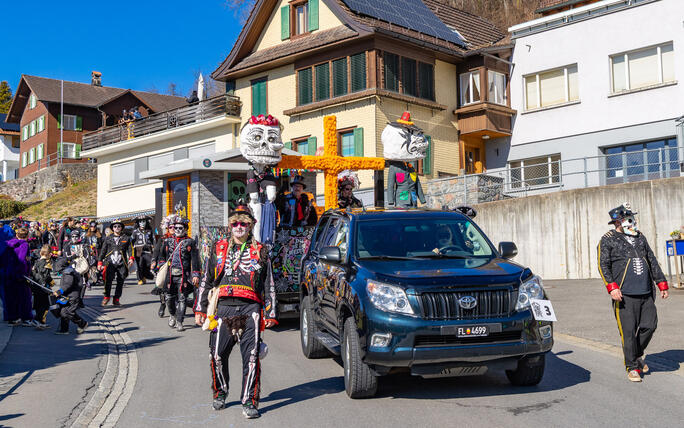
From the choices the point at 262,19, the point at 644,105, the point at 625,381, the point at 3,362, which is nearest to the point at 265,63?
the point at 262,19

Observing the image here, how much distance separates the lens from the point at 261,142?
11945mm

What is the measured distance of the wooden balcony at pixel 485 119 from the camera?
2855 centimetres

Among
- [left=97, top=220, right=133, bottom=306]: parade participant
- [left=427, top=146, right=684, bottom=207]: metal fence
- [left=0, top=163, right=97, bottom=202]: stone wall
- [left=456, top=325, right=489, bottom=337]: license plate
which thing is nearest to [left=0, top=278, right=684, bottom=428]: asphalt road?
[left=456, top=325, right=489, bottom=337]: license plate

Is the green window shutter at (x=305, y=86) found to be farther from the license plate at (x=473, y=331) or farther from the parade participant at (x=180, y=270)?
the license plate at (x=473, y=331)

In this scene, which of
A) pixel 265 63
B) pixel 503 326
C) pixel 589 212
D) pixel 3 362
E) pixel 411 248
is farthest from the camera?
pixel 265 63

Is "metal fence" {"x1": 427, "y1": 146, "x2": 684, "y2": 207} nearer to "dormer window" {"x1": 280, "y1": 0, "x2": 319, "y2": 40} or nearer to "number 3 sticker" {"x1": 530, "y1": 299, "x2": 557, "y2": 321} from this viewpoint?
"dormer window" {"x1": 280, "y1": 0, "x2": 319, "y2": 40}

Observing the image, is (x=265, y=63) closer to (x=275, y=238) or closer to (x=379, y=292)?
(x=275, y=238)

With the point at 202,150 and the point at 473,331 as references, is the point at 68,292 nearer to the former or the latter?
the point at 473,331

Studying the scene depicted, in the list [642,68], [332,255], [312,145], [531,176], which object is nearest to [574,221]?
[531,176]

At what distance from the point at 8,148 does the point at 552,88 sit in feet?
207

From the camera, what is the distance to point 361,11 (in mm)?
27891

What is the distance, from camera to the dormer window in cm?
3017

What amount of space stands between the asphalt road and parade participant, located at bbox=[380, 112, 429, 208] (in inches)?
162

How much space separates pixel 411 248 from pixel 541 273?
47.8 ft
